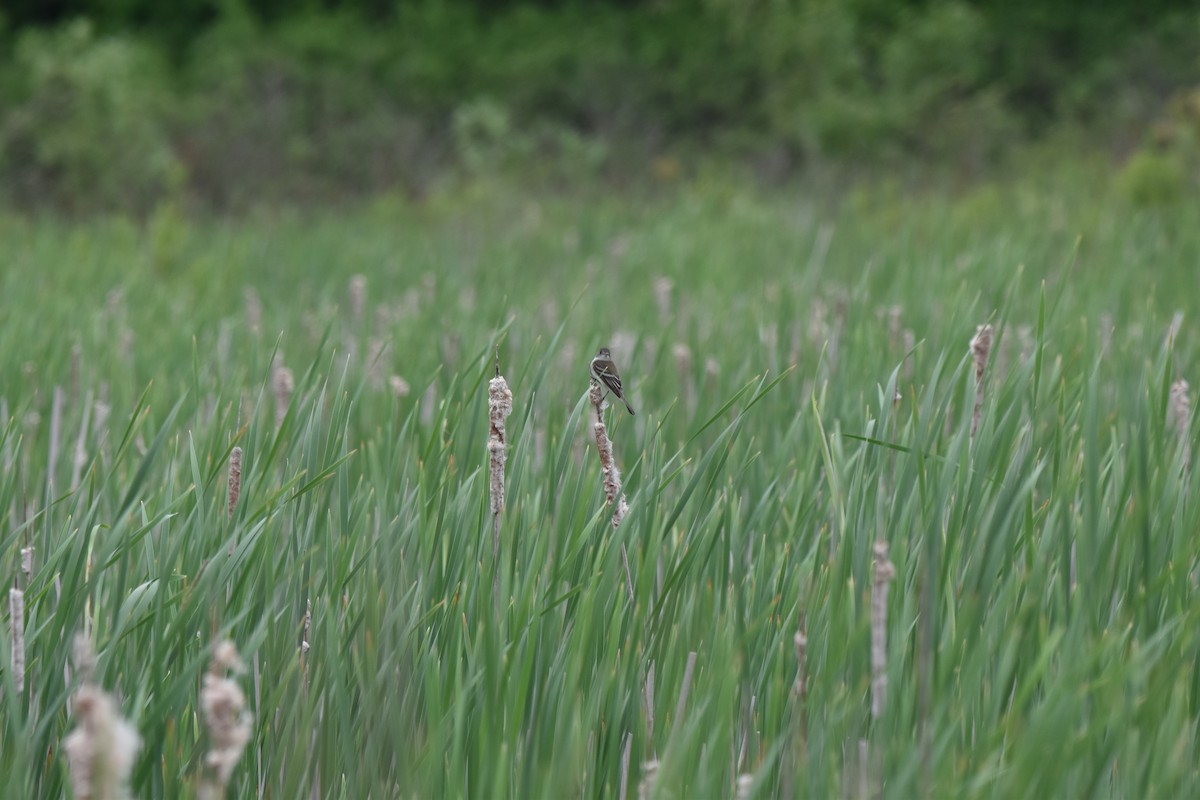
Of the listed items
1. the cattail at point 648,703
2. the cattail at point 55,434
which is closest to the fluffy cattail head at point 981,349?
the cattail at point 648,703

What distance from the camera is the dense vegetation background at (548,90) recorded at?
1016 cm

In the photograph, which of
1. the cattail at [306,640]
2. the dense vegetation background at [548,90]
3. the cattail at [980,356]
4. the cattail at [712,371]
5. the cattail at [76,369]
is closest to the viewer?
the cattail at [306,640]

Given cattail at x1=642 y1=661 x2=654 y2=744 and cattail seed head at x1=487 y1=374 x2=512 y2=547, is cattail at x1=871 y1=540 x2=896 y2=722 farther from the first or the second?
cattail seed head at x1=487 y1=374 x2=512 y2=547

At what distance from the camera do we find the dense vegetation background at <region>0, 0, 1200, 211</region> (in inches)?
400

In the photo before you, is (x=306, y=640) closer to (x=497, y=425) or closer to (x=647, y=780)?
(x=497, y=425)

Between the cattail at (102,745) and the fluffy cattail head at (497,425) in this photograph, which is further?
the fluffy cattail head at (497,425)

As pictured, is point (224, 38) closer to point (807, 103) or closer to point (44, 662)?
point (807, 103)

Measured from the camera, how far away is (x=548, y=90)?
13.7m

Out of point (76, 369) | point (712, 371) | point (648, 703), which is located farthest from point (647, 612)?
point (76, 369)

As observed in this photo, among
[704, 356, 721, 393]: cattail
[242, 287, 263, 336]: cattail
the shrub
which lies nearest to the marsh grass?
[704, 356, 721, 393]: cattail

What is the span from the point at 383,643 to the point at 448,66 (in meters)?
13.3

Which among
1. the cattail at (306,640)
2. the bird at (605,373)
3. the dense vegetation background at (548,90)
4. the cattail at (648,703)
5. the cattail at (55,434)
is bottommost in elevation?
the cattail at (55,434)

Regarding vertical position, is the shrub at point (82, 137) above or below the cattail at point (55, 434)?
above

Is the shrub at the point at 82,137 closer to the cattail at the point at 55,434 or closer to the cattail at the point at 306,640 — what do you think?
the cattail at the point at 55,434
